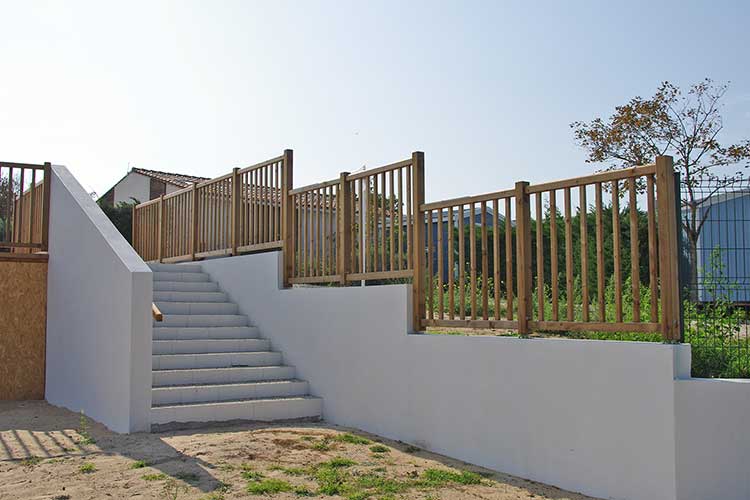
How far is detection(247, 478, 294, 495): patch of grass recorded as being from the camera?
16.5ft

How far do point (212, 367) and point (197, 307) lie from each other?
5.04 ft

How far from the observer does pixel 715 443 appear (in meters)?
4.59

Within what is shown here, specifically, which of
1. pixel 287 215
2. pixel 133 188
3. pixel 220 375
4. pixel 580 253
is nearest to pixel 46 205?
pixel 287 215

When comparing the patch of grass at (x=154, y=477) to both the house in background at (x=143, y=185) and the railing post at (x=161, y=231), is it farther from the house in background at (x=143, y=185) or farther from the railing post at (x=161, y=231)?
the house in background at (x=143, y=185)

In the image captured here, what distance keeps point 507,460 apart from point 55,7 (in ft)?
21.9

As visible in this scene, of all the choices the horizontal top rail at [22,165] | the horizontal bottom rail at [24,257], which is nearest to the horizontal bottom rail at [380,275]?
the horizontal bottom rail at [24,257]

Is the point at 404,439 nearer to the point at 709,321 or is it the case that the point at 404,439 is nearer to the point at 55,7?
the point at 709,321

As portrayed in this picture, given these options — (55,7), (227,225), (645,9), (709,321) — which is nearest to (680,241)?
(709,321)

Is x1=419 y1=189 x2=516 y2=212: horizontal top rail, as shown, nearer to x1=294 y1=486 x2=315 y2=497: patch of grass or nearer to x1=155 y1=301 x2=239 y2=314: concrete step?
x1=294 y1=486 x2=315 y2=497: patch of grass

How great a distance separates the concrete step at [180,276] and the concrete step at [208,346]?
1.75 meters

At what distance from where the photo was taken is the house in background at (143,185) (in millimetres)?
23392

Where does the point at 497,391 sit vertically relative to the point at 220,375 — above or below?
above

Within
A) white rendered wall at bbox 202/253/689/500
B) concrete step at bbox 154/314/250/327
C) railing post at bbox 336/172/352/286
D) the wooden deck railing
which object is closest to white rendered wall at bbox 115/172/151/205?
the wooden deck railing

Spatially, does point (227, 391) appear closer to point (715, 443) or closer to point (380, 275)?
point (380, 275)
